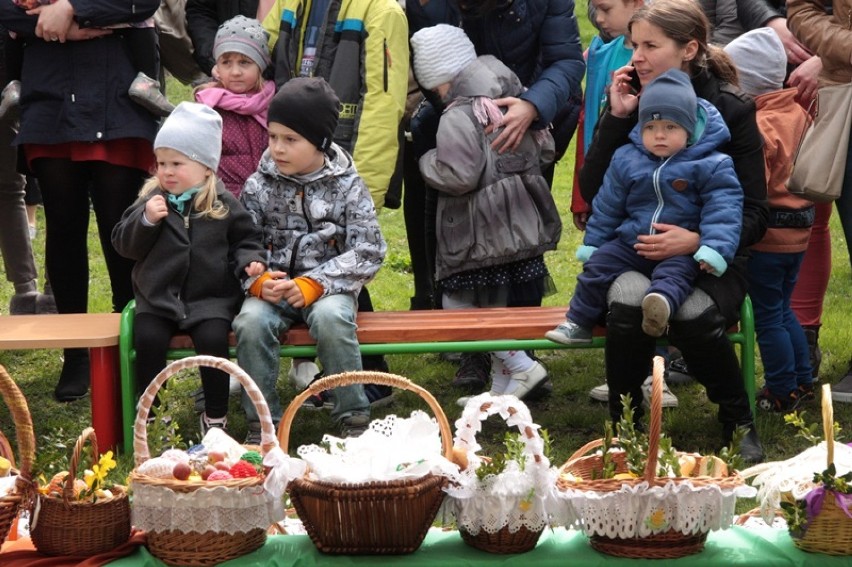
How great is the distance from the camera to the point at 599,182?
216 inches

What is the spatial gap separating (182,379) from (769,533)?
11.6ft

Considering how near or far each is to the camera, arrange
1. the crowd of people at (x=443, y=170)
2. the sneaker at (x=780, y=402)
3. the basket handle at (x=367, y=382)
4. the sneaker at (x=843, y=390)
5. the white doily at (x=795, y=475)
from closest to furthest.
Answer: the white doily at (x=795, y=475) → the basket handle at (x=367, y=382) → the crowd of people at (x=443, y=170) → the sneaker at (x=780, y=402) → the sneaker at (x=843, y=390)

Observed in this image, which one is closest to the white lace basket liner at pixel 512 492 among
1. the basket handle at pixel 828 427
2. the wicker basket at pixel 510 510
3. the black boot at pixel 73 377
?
the wicker basket at pixel 510 510

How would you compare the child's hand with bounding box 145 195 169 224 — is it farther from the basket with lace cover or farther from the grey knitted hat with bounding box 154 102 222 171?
the basket with lace cover

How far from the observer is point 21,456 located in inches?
139

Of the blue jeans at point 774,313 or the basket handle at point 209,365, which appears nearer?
the basket handle at point 209,365

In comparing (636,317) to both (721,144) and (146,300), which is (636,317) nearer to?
(721,144)

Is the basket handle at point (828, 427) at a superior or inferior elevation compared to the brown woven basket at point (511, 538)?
superior

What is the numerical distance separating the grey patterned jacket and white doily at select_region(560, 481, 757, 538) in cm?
203

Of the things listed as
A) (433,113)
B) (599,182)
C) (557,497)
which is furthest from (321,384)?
(433,113)

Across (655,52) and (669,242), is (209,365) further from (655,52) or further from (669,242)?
(655,52)

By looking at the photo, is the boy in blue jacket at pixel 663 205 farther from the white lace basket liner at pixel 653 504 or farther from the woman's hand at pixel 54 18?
the woman's hand at pixel 54 18

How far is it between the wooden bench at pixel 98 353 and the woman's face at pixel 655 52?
2232 millimetres

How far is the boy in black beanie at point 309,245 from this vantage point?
520cm
